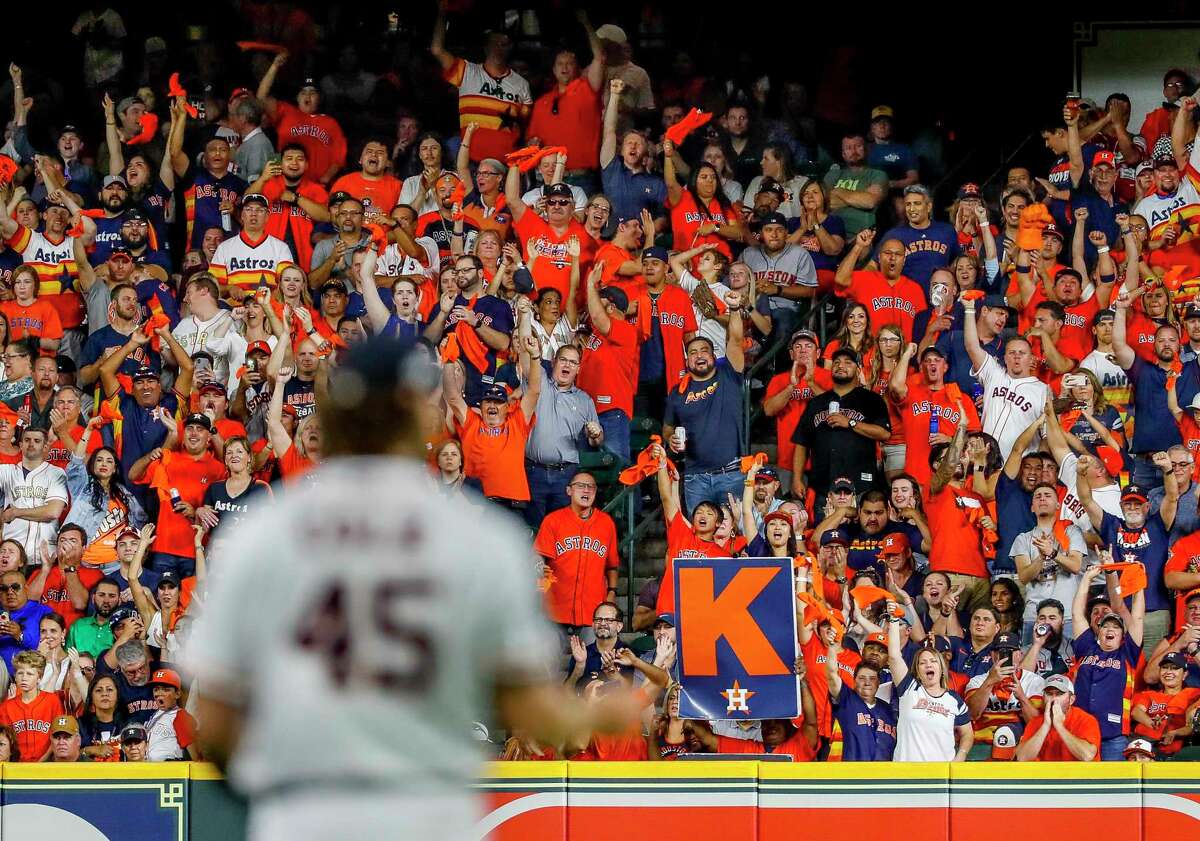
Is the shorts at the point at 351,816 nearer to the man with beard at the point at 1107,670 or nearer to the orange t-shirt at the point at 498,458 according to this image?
the man with beard at the point at 1107,670

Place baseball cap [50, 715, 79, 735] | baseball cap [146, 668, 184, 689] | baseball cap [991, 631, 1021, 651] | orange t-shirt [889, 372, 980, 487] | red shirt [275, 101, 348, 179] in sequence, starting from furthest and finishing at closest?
1. red shirt [275, 101, 348, 179]
2. orange t-shirt [889, 372, 980, 487]
3. baseball cap [146, 668, 184, 689]
4. baseball cap [50, 715, 79, 735]
5. baseball cap [991, 631, 1021, 651]

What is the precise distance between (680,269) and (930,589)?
3695 millimetres

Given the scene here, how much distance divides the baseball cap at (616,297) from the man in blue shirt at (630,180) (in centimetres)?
151

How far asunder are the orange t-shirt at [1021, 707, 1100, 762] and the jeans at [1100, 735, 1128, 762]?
0.20m

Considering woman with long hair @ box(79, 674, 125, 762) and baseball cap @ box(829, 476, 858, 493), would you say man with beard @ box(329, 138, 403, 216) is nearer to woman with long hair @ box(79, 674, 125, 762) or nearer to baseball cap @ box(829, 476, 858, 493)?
baseball cap @ box(829, 476, 858, 493)

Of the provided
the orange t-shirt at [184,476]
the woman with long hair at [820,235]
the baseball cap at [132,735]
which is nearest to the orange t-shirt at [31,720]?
the baseball cap at [132,735]

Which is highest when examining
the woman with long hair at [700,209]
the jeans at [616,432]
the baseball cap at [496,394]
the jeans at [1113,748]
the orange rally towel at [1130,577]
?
the woman with long hair at [700,209]

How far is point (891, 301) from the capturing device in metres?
14.6

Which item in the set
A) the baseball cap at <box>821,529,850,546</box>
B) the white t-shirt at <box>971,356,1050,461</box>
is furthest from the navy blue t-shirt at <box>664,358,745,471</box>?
the white t-shirt at <box>971,356,1050,461</box>

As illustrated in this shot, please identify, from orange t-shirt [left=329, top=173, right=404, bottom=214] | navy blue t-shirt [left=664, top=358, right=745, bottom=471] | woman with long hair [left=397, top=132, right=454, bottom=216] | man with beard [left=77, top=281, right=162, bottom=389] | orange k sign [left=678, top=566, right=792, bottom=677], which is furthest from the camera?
orange t-shirt [left=329, top=173, right=404, bottom=214]

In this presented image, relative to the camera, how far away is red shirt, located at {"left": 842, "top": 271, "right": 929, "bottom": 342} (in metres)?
14.6

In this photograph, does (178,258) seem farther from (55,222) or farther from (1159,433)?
(1159,433)

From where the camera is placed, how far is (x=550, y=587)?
12.8 metres

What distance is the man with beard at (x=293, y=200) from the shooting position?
618 inches
